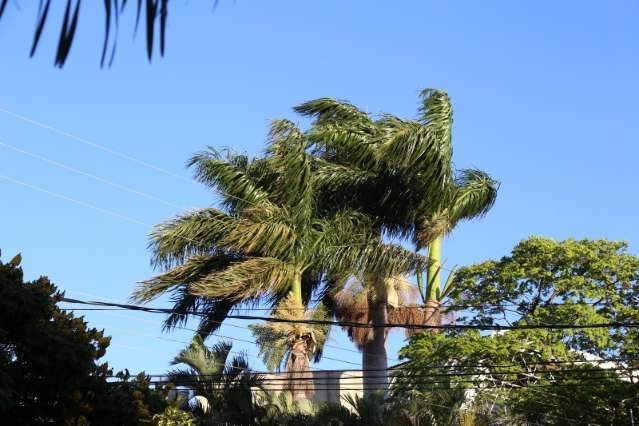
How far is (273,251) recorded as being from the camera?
27.9 meters

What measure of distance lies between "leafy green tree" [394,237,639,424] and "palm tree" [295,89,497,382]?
1211 mm

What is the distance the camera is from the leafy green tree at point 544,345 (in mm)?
26578

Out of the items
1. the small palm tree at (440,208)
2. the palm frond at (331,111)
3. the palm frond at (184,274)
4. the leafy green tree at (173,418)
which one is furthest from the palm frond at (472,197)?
the leafy green tree at (173,418)

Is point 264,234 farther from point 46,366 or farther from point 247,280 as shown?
point 46,366

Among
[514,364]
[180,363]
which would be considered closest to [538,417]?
[514,364]

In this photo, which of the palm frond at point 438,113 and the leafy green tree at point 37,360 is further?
the palm frond at point 438,113

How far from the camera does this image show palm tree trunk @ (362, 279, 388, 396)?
1089 inches

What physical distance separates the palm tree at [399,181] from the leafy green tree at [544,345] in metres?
1.21

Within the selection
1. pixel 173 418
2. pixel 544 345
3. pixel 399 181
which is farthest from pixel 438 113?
pixel 173 418

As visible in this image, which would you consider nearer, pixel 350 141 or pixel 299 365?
pixel 299 365

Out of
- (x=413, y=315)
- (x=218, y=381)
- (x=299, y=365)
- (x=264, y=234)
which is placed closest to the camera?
(x=218, y=381)

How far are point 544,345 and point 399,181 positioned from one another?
18.2 ft

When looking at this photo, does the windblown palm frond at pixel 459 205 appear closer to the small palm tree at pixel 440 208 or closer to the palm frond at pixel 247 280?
the small palm tree at pixel 440 208

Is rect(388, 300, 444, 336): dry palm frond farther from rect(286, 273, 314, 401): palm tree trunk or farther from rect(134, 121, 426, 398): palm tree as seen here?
rect(286, 273, 314, 401): palm tree trunk
